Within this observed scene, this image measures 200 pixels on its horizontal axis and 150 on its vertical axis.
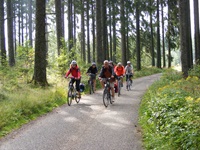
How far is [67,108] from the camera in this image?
440 inches

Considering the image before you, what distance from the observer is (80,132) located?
7.48 m

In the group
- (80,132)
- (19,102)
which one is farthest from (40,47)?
(80,132)

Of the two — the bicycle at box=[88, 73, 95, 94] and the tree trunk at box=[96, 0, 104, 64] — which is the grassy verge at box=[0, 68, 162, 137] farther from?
the tree trunk at box=[96, 0, 104, 64]

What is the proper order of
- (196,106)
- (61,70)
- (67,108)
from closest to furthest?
(196,106) < (67,108) < (61,70)

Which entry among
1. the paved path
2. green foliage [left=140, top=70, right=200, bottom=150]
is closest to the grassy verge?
the paved path

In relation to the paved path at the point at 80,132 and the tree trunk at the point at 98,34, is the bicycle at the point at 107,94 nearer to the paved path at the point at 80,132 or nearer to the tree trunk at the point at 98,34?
the paved path at the point at 80,132

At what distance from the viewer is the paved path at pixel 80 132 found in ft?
21.0

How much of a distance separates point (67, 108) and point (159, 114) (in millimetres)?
5564

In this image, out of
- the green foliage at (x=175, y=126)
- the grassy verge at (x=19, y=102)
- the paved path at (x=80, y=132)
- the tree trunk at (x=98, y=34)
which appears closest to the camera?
the green foliage at (x=175, y=126)

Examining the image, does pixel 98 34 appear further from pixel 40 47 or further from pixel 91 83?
pixel 40 47

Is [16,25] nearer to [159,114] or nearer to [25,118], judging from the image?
[25,118]

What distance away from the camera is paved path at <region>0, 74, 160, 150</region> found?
6391mm

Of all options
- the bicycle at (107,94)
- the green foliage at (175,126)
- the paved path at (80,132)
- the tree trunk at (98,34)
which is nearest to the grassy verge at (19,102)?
the paved path at (80,132)

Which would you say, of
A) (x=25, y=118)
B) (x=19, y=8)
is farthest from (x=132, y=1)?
(x=19, y=8)
